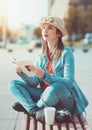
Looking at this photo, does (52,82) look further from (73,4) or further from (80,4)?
(80,4)

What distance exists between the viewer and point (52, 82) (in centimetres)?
491

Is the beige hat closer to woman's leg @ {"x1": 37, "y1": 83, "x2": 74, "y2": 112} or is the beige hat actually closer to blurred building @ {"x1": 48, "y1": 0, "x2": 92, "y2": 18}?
woman's leg @ {"x1": 37, "y1": 83, "x2": 74, "y2": 112}

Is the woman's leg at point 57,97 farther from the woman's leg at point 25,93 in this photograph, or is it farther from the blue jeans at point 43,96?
the woman's leg at point 25,93

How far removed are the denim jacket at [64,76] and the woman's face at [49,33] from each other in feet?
0.68

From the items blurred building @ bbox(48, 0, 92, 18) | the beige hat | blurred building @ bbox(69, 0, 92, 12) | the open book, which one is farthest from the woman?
blurred building @ bbox(69, 0, 92, 12)

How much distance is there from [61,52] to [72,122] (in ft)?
2.91

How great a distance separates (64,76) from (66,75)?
0.13ft

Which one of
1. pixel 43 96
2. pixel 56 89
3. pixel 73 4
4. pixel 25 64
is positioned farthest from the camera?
pixel 73 4

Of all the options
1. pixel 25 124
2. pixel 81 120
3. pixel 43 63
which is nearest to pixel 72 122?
pixel 81 120

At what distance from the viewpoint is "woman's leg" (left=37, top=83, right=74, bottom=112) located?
4.90m

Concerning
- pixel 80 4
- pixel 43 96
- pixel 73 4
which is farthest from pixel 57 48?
pixel 80 4

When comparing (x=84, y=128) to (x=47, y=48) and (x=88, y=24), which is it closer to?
(x=47, y=48)

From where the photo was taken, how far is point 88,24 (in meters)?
62.4

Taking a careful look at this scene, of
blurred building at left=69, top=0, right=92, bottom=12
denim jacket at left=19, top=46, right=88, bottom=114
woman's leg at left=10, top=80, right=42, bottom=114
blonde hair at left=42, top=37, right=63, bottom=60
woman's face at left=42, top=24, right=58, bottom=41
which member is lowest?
blurred building at left=69, top=0, right=92, bottom=12
